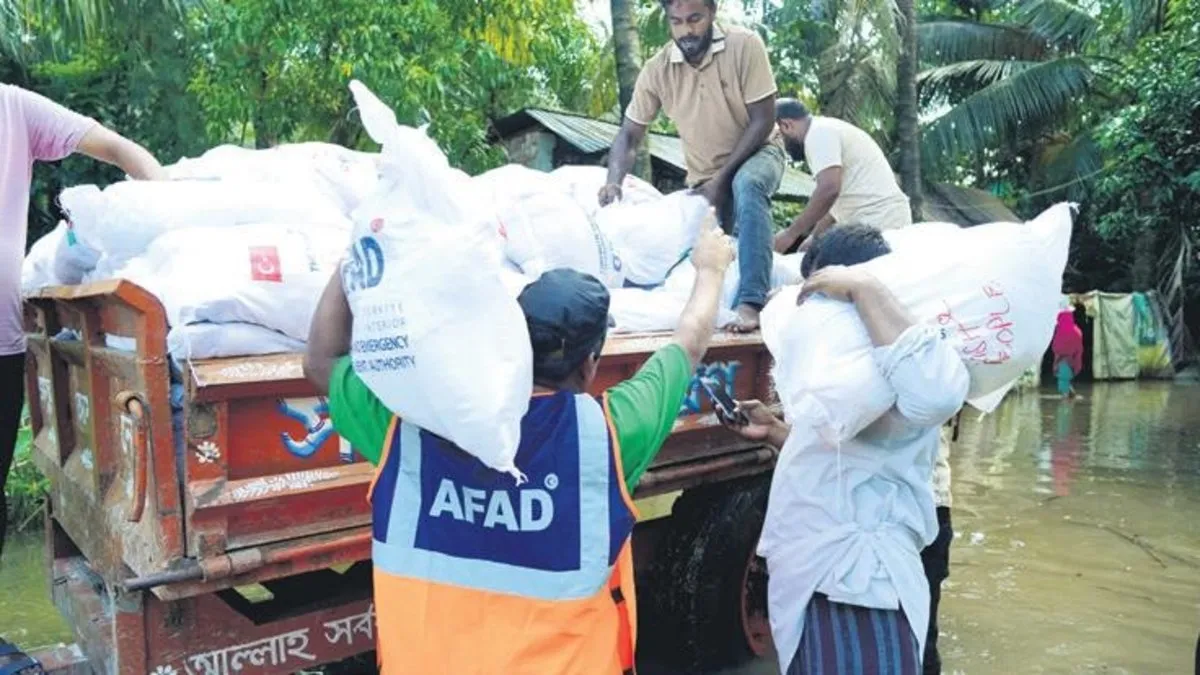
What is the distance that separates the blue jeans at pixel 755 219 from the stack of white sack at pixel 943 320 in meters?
1.35

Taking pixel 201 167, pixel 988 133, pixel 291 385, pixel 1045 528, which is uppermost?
pixel 988 133

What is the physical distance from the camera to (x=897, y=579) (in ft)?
7.13

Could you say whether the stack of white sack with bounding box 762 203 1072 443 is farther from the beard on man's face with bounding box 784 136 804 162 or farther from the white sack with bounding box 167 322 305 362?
the beard on man's face with bounding box 784 136 804 162

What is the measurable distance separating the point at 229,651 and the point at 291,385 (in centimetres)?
63

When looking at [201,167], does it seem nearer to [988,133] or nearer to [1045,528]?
[1045,528]


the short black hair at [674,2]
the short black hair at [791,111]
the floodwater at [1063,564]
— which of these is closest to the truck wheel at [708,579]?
the floodwater at [1063,564]

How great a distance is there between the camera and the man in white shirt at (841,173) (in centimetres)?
424

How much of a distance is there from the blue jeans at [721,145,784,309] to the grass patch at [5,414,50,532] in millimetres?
4172

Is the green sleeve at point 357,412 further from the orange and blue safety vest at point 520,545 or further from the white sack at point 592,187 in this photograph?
the white sack at point 592,187

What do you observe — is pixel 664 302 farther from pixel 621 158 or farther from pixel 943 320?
pixel 943 320

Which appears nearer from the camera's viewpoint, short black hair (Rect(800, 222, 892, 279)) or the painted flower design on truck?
the painted flower design on truck

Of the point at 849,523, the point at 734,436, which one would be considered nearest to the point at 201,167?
the point at 734,436

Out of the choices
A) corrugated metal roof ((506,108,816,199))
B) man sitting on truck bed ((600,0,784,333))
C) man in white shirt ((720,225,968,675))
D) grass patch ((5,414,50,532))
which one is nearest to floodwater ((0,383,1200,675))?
grass patch ((5,414,50,532))

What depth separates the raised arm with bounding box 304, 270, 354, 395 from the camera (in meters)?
1.80
